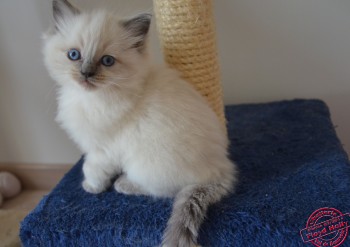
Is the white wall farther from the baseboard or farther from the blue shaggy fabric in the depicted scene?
the blue shaggy fabric

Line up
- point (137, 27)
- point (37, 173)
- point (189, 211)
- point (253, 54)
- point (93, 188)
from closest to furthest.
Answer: point (189, 211) → point (137, 27) → point (93, 188) → point (253, 54) → point (37, 173)

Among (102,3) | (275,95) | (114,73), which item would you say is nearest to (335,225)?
(114,73)

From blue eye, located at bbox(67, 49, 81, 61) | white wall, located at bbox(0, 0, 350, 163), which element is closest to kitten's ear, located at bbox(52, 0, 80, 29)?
blue eye, located at bbox(67, 49, 81, 61)

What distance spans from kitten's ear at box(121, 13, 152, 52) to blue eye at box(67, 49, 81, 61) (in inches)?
5.8

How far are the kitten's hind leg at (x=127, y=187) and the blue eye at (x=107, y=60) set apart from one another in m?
0.35

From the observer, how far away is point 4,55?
1513 mm

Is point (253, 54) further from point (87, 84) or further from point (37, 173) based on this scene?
point (37, 173)

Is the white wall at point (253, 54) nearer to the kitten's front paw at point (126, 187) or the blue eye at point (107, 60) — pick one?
the blue eye at point (107, 60)

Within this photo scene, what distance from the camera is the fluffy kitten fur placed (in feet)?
3.08

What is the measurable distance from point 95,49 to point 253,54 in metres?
0.77

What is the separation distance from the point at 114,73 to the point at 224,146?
0.39 metres

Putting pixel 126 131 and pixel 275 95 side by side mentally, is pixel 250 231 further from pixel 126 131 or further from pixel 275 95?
pixel 275 95

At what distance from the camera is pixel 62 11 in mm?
982

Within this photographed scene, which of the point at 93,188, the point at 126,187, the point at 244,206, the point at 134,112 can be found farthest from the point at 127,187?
the point at 244,206
